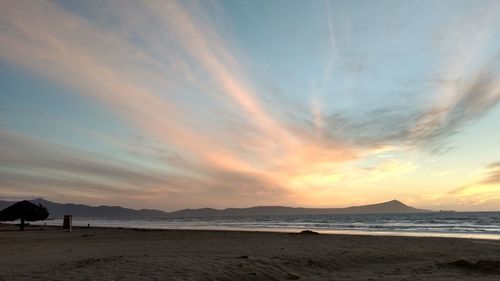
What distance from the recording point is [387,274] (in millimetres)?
11883

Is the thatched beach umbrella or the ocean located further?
the ocean

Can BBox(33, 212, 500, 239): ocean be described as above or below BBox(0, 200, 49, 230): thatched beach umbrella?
below

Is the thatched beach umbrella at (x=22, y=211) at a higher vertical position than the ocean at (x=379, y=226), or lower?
higher

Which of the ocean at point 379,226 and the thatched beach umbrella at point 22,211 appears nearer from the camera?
the thatched beach umbrella at point 22,211

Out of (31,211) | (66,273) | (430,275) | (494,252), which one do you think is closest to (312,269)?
(430,275)

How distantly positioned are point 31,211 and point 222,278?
108 ft

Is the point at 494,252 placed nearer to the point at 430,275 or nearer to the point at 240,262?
the point at 430,275

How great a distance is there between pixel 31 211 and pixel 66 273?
31.2 m

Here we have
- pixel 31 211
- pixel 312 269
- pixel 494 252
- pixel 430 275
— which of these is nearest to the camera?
pixel 430 275

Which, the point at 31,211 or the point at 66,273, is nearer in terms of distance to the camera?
the point at 66,273

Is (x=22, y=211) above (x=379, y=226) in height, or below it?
above

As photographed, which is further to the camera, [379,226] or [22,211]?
[379,226]

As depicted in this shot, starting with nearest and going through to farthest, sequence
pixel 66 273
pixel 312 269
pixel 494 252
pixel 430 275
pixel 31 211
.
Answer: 1. pixel 66 273
2. pixel 430 275
3. pixel 312 269
4. pixel 494 252
5. pixel 31 211

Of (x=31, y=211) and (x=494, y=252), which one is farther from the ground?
(x=31, y=211)
